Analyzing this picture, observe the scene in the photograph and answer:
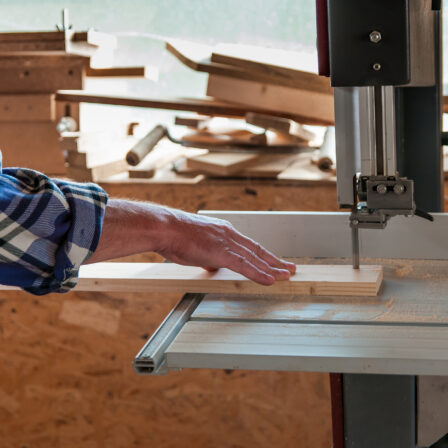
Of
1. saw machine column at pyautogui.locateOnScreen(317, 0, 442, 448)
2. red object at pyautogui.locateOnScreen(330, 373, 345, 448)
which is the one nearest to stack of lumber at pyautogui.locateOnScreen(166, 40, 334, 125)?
saw machine column at pyautogui.locateOnScreen(317, 0, 442, 448)

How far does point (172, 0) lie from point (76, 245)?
226 centimetres

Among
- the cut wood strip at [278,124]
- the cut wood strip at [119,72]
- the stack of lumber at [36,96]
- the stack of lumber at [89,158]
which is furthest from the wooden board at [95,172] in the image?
the cut wood strip at [278,124]

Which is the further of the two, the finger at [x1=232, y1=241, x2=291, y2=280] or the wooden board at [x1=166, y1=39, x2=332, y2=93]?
the wooden board at [x1=166, y1=39, x2=332, y2=93]

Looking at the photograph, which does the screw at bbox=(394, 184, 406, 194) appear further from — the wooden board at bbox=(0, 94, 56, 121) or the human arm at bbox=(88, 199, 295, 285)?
the wooden board at bbox=(0, 94, 56, 121)

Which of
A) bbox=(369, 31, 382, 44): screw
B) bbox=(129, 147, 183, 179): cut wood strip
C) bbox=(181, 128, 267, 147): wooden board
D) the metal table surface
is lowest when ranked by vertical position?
the metal table surface

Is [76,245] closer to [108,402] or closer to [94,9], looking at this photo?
[108,402]

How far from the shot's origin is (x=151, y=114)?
137 inches

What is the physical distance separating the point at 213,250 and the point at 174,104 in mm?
1529

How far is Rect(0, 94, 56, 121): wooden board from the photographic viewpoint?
2.70 meters

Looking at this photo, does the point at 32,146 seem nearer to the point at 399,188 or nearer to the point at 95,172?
the point at 95,172

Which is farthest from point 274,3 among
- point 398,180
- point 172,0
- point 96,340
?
point 398,180

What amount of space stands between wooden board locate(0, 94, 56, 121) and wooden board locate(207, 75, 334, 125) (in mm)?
609

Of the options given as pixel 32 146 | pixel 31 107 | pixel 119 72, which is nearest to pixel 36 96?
pixel 31 107

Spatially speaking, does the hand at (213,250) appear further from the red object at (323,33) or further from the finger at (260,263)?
the red object at (323,33)
